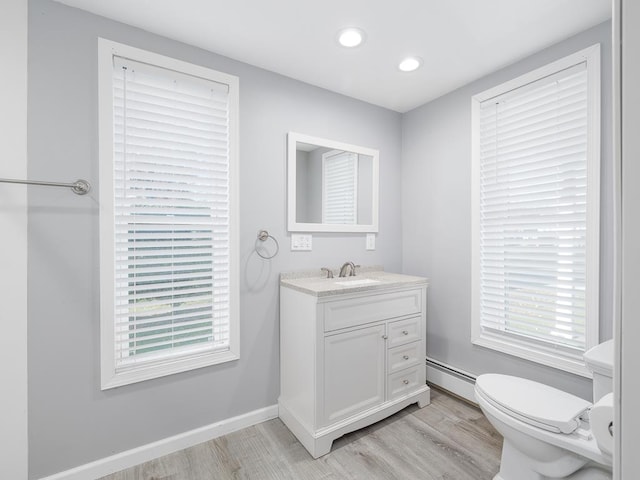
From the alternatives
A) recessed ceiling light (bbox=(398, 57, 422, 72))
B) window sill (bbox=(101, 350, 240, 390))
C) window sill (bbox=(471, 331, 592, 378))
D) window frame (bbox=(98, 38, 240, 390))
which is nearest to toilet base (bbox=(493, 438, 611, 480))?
window sill (bbox=(471, 331, 592, 378))

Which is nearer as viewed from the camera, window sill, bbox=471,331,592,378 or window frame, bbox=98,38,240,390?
window frame, bbox=98,38,240,390

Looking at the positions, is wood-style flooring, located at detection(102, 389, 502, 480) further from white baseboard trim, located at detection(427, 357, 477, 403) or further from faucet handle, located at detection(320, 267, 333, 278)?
faucet handle, located at detection(320, 267, 333, 278)

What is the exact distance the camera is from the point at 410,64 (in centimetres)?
202

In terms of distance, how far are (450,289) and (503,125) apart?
1.25 metres

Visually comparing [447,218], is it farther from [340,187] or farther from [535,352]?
[535,352]

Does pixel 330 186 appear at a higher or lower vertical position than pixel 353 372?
higher

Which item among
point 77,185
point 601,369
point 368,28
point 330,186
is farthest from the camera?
point 330,186

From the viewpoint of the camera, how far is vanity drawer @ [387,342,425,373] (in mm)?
2047

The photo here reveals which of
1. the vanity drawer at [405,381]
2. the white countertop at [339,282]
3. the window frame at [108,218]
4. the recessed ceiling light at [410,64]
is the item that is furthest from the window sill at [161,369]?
the recessed ceiling light at [410,64]

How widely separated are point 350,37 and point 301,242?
4.31 feet

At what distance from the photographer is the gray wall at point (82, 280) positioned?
57.0 inches

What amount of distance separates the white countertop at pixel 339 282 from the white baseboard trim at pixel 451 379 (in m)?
0.78

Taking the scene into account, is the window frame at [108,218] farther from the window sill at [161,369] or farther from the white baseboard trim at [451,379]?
the white baseboard trim at [451,379]

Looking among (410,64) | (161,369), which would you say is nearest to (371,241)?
(410,64)
